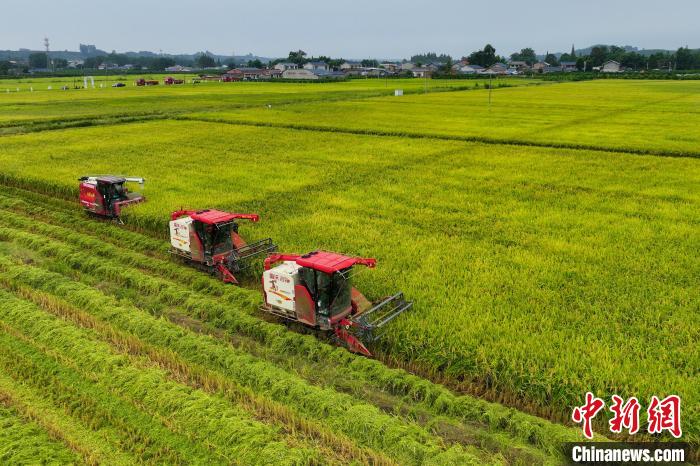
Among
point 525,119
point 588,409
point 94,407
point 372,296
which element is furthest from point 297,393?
point 525,119

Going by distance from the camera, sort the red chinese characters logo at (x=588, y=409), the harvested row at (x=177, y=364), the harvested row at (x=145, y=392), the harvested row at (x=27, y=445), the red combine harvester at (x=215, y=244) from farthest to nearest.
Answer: the red combine harvester at (x=215, y=244), the red chinese characters logo at (x=588, y=409), the harvested row at (x=177, y=364), the harvested row at (x=145, y=392), the harvested row at (x=27, y=445)

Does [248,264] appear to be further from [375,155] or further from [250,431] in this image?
[375,155]

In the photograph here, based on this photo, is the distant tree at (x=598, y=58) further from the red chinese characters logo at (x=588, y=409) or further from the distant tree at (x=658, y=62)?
the red chinese characters logo at (x=588, y=409)

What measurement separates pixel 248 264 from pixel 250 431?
6978mm

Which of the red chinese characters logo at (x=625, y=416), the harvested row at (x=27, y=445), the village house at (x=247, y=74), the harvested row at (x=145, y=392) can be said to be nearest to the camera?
the harvested row at (x=27, y=445)

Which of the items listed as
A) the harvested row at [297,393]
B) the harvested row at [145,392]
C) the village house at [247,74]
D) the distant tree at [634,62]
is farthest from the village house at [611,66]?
the harvested row at [145,392]

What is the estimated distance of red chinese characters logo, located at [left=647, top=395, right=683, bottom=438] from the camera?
8203 millimetres

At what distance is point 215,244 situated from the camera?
48.3 feet

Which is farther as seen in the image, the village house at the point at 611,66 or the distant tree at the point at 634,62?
the village house at the point at 611,66

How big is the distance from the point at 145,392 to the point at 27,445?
1.91 metres

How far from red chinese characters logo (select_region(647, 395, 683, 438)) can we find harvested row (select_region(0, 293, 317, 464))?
5476 millimetres

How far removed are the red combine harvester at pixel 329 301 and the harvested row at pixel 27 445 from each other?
496cm

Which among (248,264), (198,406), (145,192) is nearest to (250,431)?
(198,406)

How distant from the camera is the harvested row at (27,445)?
26.0 feet
